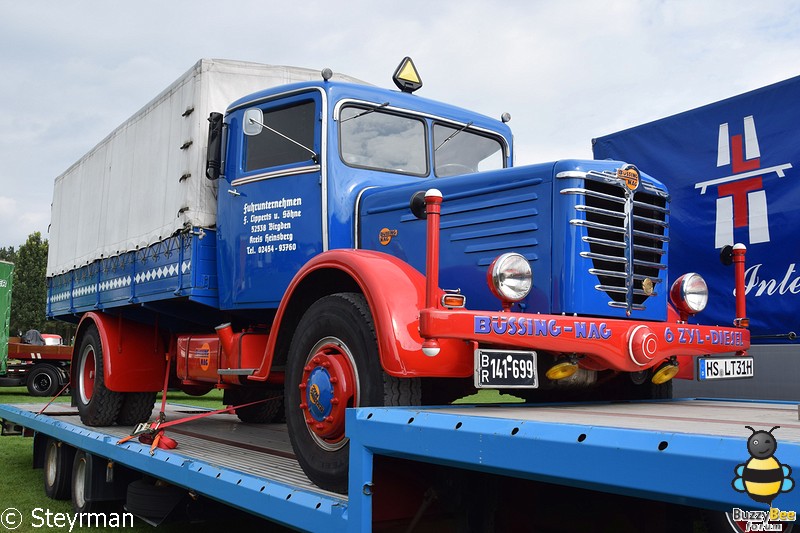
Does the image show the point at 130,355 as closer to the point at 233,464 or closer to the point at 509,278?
the point at 233,464

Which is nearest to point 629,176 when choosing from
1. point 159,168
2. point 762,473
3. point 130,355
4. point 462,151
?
point 462,151

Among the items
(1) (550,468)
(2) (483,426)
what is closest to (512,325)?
(2) (483,426)

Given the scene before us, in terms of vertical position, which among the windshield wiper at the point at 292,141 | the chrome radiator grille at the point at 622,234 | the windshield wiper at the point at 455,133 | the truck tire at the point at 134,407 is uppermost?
the windshield wiper at the point at 455,133

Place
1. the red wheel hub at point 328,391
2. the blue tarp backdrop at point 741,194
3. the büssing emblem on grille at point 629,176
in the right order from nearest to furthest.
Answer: the red wheel hub at point 328,391 < the büssing emblem on grille at point 629,176 < the blue tarp backdrop at point 741,194

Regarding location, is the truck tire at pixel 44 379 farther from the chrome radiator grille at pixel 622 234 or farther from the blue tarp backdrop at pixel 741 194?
the chrome radiator grille at pixel 622 234

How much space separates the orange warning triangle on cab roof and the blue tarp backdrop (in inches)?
71.5

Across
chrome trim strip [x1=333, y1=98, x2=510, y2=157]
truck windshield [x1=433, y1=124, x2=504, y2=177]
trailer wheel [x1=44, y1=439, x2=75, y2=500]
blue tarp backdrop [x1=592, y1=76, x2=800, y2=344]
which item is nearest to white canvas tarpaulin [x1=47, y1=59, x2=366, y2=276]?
chrome trim strip [x1=333, y1=98, x2=510, y2=157]

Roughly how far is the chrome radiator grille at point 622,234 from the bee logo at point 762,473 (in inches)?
83.3

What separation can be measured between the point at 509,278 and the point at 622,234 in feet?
2.94

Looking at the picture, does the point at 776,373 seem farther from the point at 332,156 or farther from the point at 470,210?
the point at 332,156

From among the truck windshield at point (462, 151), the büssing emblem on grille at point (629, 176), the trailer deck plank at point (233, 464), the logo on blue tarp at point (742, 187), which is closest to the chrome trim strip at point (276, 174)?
the truck windshield at point (462, 151)

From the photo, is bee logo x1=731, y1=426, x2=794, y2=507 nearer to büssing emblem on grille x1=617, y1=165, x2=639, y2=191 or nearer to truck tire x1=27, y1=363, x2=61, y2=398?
büssing emblem on grille x1=617, y1=165, x2=639, y2=191

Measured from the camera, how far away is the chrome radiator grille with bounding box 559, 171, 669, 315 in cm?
375

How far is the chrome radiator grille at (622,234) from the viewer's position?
3.75 metres
